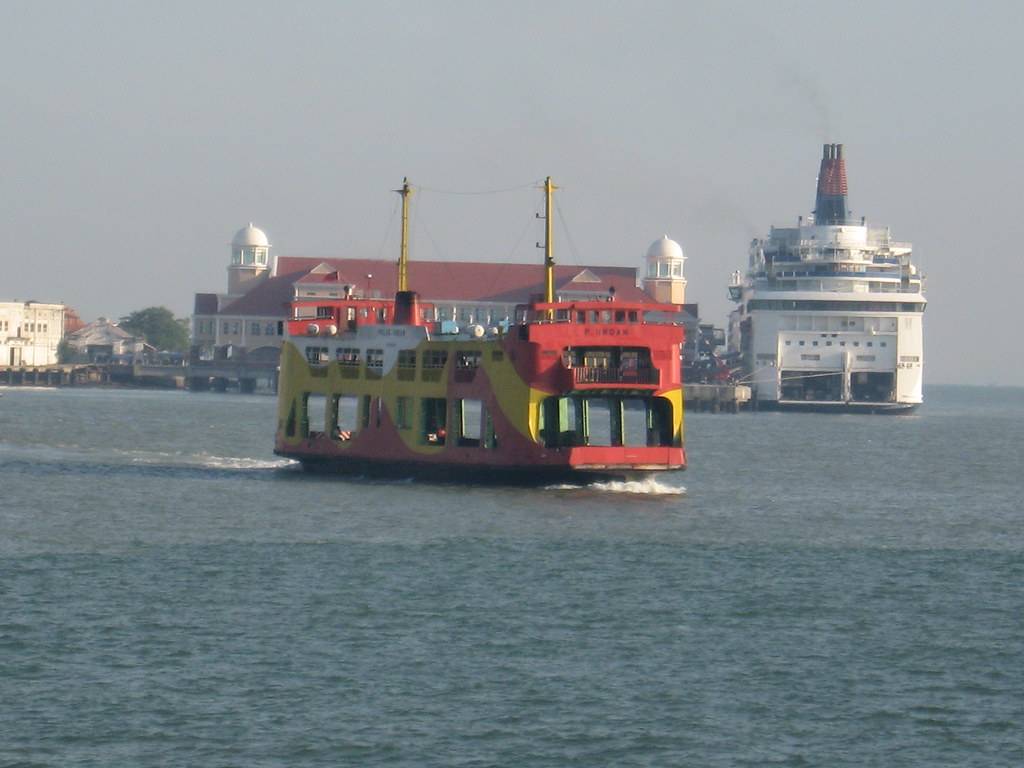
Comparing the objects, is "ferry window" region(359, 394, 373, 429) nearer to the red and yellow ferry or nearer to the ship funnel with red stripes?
the red and yellow ferry

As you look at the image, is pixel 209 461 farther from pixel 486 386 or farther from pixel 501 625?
pixel 501 625

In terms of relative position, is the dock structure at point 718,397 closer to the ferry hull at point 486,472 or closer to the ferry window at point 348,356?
the ferry window at point 348,356

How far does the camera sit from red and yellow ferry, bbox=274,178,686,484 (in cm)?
5288

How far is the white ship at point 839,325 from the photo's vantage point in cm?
14275

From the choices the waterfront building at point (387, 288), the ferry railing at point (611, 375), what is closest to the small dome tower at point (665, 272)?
the waterfront building at point (387, 288)

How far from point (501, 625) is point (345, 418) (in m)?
73.2

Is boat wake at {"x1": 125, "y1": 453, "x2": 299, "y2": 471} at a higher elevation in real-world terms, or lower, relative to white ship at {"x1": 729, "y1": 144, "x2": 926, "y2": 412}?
lower

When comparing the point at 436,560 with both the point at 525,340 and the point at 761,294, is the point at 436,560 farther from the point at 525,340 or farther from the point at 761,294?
the point at 761,294

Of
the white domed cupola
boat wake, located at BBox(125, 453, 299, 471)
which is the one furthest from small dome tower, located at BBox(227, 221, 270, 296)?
boat wake, located at BBox(125, 453, 299, 471)

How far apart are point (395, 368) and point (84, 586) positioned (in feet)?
80.3

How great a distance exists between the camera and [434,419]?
5816cm

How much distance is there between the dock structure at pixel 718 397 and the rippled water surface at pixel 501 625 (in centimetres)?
8904

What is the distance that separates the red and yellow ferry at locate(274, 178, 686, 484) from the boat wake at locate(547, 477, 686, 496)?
0.62 metres

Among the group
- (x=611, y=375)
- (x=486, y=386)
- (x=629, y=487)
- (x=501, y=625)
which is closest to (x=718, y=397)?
(x=629, y=487)
